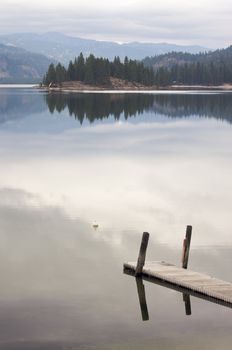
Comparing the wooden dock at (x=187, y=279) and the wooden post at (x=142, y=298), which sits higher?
the wooden dock at (x=187, y=279)

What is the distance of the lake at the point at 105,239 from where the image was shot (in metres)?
24.8

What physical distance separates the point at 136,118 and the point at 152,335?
111 m

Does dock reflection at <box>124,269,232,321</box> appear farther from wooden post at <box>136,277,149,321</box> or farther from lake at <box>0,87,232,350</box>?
lake at <box>0,87,232,350</box>

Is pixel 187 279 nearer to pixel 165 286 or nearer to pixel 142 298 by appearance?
pixel 165 286

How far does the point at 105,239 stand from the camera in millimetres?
37375

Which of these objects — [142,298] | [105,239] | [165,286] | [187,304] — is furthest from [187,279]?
[105,239]

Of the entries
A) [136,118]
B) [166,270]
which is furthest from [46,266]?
[136,118]

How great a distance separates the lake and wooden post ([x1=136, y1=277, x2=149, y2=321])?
Answer: 0.65ft

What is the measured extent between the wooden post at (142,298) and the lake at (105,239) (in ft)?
0.65

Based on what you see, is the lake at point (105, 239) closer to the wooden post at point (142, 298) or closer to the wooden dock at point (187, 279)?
the wooden post at point (142, 298)

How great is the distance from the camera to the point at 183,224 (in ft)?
134

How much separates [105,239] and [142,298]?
30.2 feet

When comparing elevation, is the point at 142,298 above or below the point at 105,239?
above

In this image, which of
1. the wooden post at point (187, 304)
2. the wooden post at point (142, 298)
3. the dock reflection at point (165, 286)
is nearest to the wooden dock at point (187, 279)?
the dock reflection at point (165, 286)
